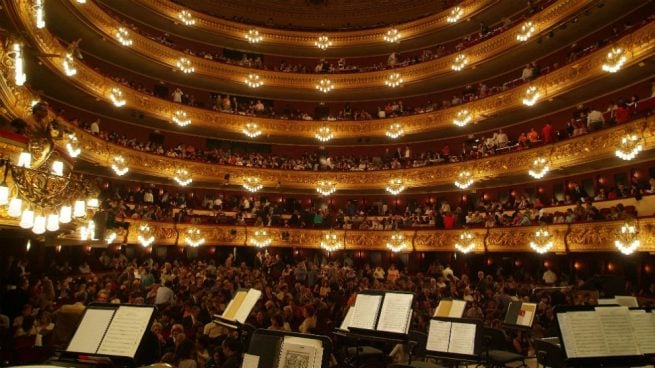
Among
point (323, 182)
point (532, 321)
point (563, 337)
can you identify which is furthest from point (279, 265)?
point (563, 337)

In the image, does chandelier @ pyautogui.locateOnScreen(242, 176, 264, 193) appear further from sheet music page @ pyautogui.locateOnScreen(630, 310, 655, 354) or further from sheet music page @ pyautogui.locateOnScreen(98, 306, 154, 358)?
sheet music page @ pyautogui.locateOnScreen(630, 310, 655, 354)

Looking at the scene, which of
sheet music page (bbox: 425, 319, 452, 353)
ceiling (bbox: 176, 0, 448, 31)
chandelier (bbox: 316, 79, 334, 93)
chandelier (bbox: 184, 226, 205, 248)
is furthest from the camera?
ceiling (bbox: 176, 0, 448, 31)

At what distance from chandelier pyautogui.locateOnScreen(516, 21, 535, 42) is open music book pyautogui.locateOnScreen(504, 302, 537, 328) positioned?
16.0 meters

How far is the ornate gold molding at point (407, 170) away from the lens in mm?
16219

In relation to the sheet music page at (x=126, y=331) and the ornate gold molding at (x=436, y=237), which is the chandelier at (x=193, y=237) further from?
the sheet music page at (x=126, y=331)

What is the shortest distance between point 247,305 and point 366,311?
1.88 meters

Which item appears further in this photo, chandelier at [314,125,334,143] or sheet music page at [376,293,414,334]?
chandelier at [314,125,334,143]

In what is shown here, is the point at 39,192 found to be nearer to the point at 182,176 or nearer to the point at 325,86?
the point at 182,176

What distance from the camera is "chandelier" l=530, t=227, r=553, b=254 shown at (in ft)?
55.6

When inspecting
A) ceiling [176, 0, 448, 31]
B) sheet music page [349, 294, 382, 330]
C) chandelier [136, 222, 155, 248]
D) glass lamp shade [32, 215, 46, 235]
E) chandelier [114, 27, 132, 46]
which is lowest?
sheet music page [349, 294, 382, 330]

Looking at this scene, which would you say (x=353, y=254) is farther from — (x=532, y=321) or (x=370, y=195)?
(x=532, y=321)

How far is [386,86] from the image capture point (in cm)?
2814

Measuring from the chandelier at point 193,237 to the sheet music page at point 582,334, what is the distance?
20.2 meters

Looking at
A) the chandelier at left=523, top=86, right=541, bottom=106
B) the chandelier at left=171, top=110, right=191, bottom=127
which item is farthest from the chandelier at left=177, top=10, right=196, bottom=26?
the chandelier at left=523, top=86, right=541, bottom=106
